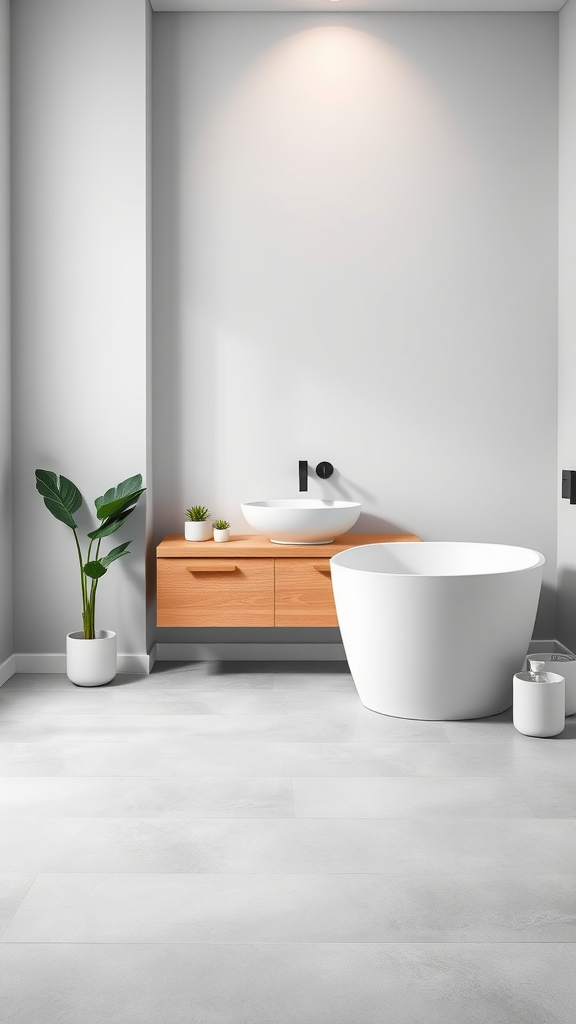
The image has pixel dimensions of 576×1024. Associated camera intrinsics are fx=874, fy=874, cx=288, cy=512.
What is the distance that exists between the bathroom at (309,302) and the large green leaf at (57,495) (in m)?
0.18

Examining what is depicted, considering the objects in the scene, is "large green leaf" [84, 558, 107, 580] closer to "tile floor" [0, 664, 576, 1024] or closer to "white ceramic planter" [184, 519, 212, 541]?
"white ceramic planter" [184, 519, 212, 541]

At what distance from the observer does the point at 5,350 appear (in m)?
3.93

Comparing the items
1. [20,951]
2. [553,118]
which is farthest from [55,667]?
[553,118]

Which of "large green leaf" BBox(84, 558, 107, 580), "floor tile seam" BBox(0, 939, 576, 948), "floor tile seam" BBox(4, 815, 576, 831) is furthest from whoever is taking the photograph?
"large green leaf" BBox(84, 558, 107, 580)

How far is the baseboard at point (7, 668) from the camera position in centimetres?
388

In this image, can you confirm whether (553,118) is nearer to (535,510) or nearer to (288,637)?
(535,510)

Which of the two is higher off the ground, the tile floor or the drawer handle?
the drawer handle

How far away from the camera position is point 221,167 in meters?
4.19

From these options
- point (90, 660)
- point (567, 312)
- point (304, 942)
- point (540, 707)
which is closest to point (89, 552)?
point (90, 660)

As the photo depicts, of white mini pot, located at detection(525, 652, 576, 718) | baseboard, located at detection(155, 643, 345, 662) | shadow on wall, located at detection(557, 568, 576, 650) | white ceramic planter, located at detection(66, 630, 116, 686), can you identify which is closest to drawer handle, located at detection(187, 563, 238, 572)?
white ceramic planter, located at detection(66, 630, 116, 686)

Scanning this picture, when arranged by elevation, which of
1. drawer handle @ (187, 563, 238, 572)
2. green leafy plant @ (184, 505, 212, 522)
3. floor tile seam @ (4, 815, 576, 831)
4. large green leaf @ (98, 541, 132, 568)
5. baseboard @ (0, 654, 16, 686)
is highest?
green leafy plant @ (184, 505, 212, 522)

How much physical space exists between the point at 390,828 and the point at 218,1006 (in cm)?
86

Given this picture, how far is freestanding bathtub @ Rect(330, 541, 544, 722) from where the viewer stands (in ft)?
10.3

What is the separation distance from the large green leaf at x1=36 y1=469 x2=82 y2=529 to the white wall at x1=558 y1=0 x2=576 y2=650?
2291mm
